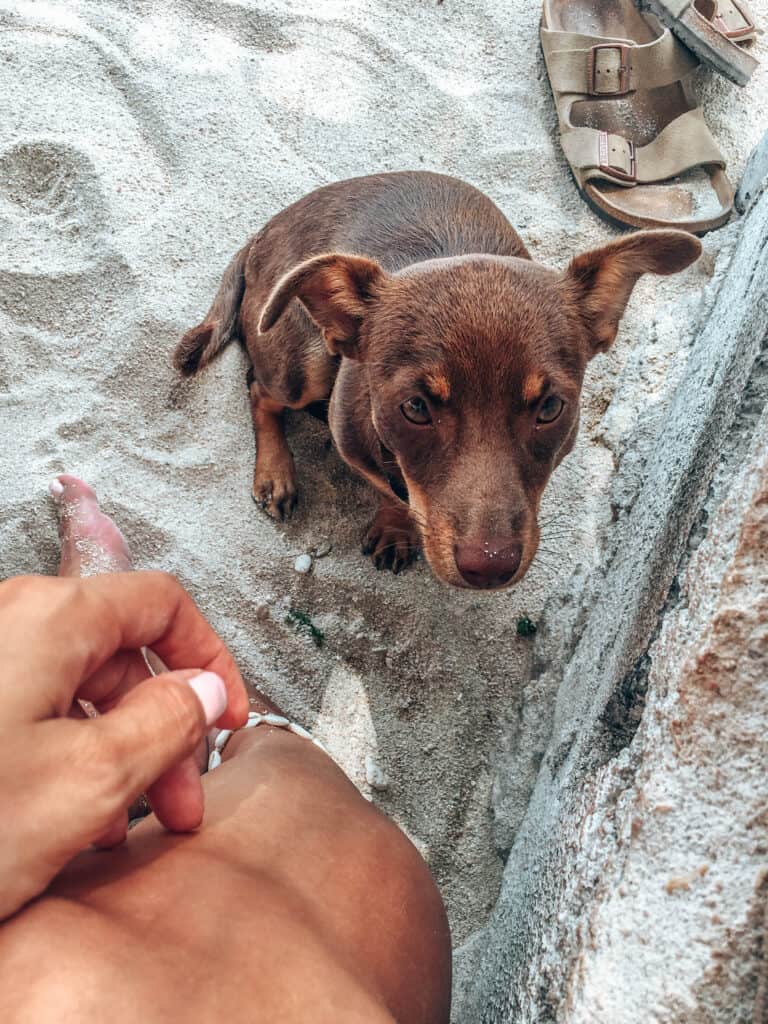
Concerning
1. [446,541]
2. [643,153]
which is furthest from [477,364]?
[643,153]

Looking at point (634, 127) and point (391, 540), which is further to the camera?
point (634, 127)

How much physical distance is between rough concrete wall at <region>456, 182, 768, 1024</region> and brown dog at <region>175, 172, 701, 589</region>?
35 cm

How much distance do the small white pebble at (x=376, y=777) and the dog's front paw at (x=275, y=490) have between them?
0.92 metres

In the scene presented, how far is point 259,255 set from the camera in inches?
119

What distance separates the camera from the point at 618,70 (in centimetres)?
387

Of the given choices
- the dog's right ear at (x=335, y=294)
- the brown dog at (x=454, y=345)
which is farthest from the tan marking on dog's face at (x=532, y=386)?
the dog's right ear at (x=335, y=294)

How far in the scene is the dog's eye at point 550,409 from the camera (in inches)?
89.7

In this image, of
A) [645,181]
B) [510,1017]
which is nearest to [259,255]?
[645,181]

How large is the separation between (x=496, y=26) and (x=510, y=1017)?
13.6 feet

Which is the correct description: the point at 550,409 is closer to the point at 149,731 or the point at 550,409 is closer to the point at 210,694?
the point at 210,694

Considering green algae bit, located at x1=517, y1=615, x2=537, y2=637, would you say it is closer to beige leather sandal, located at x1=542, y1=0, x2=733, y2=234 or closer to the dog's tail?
the dog's tail

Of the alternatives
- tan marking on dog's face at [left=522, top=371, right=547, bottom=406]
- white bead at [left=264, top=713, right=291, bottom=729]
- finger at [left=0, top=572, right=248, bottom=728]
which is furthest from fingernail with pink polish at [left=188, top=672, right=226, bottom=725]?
tan marking on dog's face at [left=522, top=371, right=547, bottom=406]

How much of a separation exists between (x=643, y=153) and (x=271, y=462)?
2.21 m

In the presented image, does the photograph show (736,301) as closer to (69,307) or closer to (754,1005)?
(754,1005)
